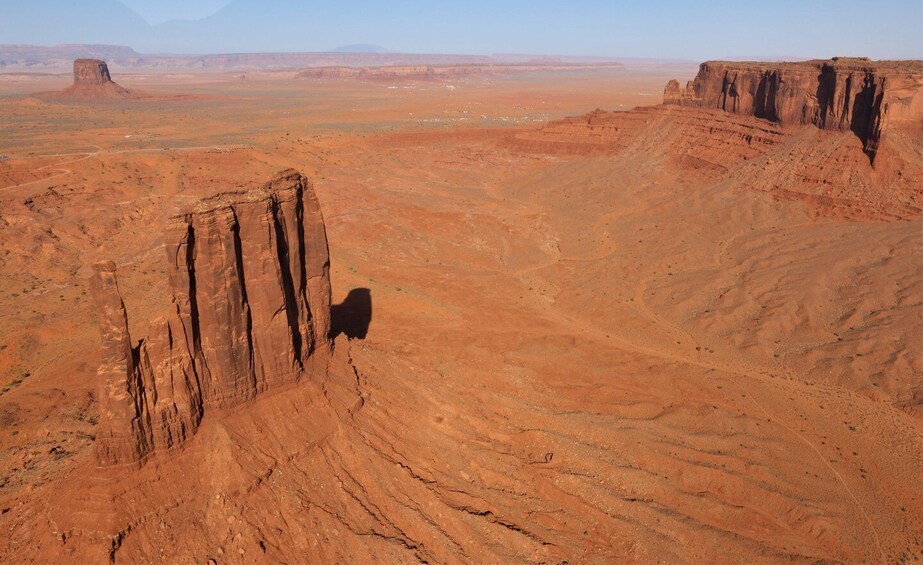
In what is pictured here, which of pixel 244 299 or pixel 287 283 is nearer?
pixel 244 299

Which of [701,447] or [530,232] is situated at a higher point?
[530,232]

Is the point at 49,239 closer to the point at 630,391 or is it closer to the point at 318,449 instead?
the point at 318,449

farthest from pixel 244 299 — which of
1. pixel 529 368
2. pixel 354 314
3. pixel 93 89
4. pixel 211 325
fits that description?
pixel 93 89

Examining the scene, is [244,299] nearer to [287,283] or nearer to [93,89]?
[287,283]

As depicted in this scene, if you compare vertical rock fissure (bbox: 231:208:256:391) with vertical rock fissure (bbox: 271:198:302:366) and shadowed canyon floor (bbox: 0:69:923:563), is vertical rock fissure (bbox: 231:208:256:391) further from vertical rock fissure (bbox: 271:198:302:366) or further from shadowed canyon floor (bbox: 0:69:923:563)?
vertical rock fissure (bbox: 271:198:302:366)

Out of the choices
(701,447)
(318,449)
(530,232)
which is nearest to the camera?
(318,449)

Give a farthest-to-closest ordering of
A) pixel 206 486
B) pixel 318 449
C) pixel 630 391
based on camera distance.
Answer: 1. pixel 630 391
2. pixel 318 449
3. pixel 206 486

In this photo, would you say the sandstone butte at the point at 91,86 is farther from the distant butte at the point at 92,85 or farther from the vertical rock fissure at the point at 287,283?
the vertical rock fissure at the point at 287,283

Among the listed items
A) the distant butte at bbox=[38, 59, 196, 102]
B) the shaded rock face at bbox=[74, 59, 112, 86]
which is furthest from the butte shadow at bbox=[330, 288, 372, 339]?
the shaded rock face at bbox=[74, 59, 112, 86]

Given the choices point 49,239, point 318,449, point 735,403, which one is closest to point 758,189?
point 735,403
